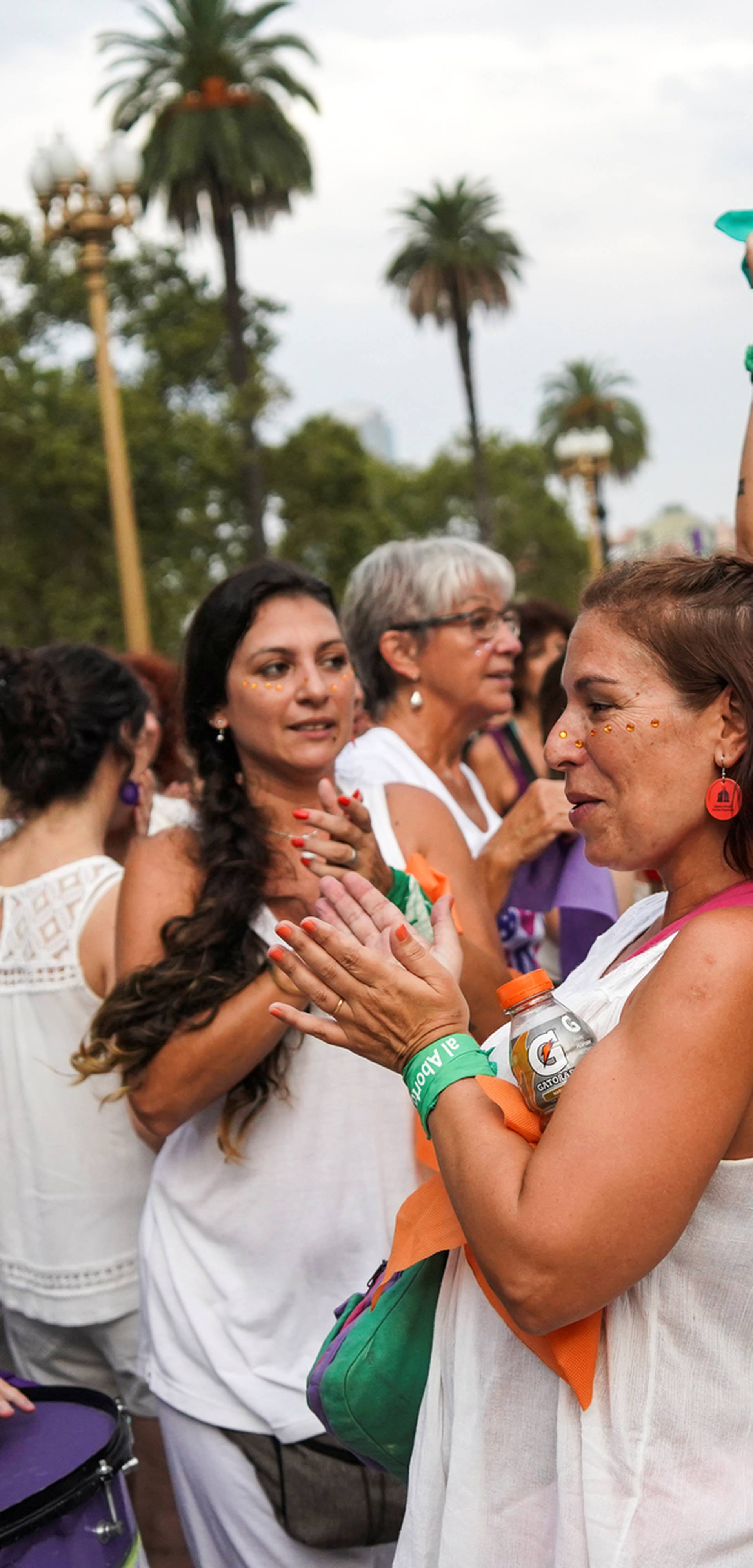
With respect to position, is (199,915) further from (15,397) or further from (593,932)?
(15,397)

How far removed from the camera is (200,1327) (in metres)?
2.67

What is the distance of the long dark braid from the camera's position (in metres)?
2.63

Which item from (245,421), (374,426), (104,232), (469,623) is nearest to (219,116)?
(245,421)

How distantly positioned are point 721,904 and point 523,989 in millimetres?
255

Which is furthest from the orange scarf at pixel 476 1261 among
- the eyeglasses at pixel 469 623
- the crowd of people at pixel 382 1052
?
the eyeglasses at pixel 469 623

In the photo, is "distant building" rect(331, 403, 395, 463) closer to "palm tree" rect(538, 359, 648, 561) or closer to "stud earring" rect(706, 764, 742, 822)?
"palm tree" rect(538, 359, 648, 561)

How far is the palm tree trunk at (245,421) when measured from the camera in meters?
25.2

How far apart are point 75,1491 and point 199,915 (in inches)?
38.6

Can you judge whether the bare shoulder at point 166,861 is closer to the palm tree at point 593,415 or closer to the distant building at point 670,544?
the distant building at point 670,544

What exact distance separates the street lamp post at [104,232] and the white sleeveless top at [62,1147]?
863cm

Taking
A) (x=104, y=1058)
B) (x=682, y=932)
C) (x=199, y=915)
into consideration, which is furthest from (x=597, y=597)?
(x=104, y=1058)

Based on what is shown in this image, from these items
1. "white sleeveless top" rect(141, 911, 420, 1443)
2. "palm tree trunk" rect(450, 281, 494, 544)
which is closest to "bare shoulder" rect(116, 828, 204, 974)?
"white sleeveless top" rect(141, 911, 420, 1443)

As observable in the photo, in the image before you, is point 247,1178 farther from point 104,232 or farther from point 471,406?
point 471,406

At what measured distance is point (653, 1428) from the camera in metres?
1.67
